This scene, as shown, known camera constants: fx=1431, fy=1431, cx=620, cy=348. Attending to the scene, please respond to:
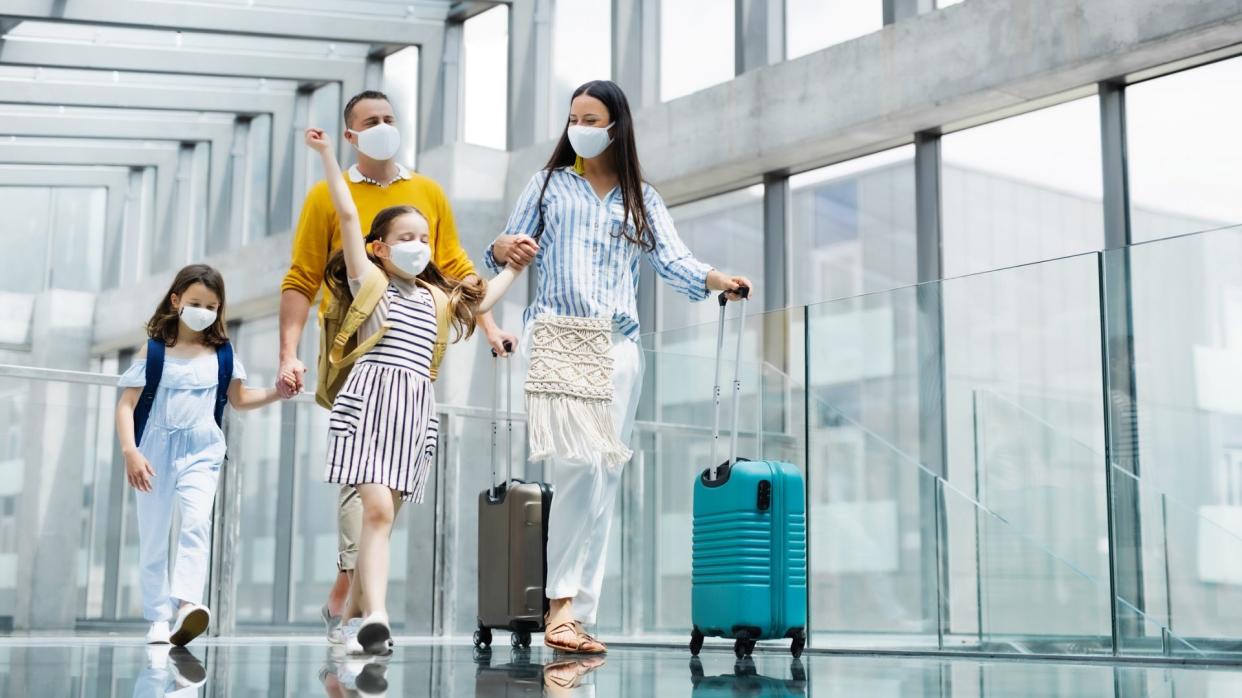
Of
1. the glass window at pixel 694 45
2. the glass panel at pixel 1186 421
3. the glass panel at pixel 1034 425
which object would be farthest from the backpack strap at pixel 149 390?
the glass window at pixel 694 45

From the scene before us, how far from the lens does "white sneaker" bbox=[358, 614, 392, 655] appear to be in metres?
3.15

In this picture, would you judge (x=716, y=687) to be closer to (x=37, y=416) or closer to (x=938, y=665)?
(x=938, y=665)

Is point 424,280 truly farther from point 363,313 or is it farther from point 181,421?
point 181,421

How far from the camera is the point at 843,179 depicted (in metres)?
8.50

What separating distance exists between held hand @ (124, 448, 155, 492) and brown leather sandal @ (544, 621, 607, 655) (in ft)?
4.70

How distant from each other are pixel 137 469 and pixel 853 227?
517 cm

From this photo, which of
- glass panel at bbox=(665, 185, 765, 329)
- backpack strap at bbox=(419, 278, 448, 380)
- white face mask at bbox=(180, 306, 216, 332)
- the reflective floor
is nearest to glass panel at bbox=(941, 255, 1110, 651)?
the reflective floor

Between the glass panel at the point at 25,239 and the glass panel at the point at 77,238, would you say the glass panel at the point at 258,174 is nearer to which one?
the glass panel at the point at 77,238

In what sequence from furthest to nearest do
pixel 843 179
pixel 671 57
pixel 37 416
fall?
pixel 671 57
pixel 843 179
pixel 37 416

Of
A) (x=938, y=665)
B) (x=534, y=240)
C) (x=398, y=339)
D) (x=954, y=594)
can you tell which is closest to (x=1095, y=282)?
(x=954, y=594)

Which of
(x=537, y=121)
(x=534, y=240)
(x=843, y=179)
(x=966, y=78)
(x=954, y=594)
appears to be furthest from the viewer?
(x=537, y=121)

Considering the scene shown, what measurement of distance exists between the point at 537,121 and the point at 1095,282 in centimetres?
657

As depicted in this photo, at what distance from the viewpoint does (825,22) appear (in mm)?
8594

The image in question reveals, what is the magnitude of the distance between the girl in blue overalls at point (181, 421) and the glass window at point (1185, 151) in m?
4.62
